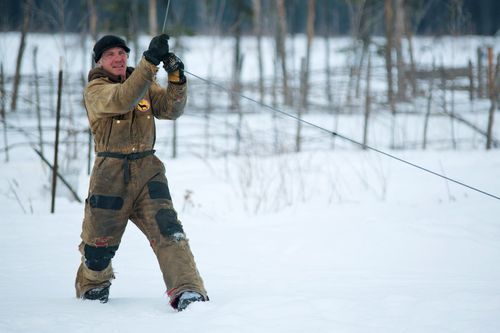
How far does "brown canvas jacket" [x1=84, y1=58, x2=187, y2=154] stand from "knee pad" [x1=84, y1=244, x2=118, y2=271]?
1.98ft

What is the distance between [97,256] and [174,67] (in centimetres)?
124

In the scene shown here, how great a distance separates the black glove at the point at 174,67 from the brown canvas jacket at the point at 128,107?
42 millimetres

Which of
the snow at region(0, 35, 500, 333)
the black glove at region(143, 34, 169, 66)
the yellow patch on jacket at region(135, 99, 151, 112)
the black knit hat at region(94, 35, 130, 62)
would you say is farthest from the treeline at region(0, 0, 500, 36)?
the black glove at region(143, 34, 169, 66)

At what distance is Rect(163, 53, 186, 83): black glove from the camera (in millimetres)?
3285

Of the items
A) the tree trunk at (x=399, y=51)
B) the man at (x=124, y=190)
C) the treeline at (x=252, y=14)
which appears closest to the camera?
the man at (x=124, y=190)

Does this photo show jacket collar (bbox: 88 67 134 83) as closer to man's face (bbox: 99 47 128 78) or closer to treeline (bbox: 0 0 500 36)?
man's face (bbox: 99 47 128 78)

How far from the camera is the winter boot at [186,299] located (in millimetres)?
3193

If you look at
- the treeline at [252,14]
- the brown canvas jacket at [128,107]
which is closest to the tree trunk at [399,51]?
the treeline at [252,14]

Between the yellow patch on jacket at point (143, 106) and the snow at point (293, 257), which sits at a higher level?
the yellow patch on jacket at point (143, 106)

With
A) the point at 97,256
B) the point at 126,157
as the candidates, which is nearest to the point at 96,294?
the point at 97,256

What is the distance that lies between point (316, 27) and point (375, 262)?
3490 centimetres

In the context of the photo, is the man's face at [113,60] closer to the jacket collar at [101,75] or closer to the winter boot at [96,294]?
the jacket collar at [101,75]

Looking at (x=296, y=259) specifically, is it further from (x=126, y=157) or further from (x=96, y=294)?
(x=126, y=157)

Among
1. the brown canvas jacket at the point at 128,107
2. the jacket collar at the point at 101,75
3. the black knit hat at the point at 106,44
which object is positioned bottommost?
the brown canvas jacket at the point at 128,107
